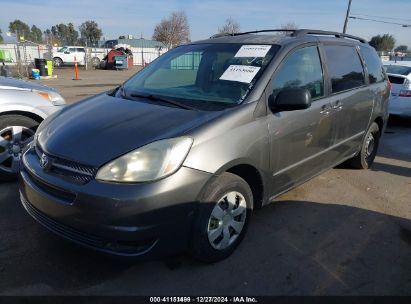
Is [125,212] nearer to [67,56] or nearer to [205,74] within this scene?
[205,74]

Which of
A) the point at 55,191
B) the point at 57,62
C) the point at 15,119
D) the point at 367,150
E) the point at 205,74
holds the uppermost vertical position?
the point at 205,74

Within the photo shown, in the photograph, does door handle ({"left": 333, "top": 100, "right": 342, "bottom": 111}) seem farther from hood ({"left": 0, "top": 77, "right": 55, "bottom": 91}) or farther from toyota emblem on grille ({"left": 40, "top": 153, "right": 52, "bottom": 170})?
hood ({"left": 0, "top": 77, "right": 55, "bottom": 91})

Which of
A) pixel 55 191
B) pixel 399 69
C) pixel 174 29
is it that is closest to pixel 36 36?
pixel 174 29

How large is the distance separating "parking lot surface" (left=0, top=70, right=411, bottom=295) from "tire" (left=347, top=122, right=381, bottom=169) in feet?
3.59

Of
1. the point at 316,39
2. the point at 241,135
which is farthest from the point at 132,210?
the point at 316,39

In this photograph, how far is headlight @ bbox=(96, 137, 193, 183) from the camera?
8.30 feet

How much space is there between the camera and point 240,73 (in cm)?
343

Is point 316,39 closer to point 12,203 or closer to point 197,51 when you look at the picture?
point 197,51

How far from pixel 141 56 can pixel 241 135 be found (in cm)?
4048

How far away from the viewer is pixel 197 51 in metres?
4.02

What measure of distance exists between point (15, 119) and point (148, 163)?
266cm

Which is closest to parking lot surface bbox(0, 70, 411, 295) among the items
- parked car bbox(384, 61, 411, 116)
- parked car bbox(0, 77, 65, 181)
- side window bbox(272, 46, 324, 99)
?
parked car bbox(0, 77, 65, 181)

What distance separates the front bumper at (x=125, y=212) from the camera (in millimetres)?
2477

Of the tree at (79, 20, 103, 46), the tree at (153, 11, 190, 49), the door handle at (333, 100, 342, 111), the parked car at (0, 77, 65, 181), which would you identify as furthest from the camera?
the tree at (79, 20, 103, 46)
